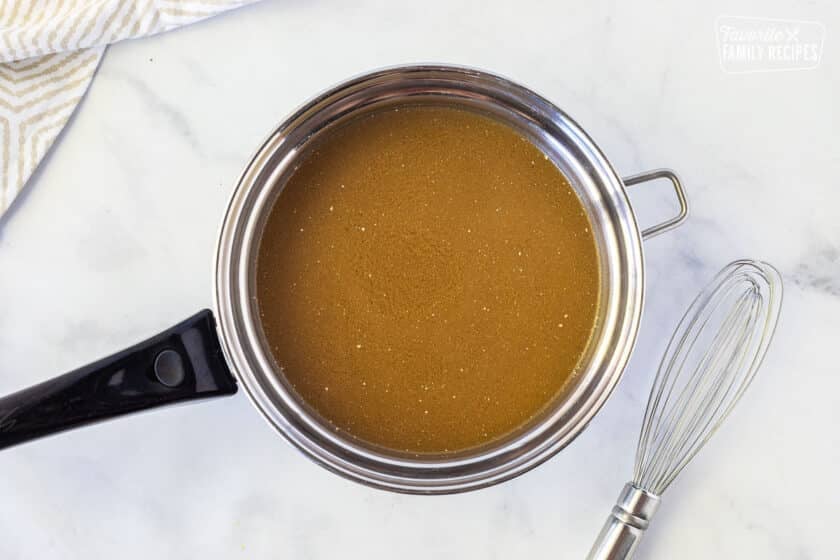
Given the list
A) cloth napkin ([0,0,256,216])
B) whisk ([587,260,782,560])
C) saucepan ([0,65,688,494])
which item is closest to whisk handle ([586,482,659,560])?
whisk ([587,260,782,560])

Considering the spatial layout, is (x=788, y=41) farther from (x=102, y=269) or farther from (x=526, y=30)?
(x=102, y=269)

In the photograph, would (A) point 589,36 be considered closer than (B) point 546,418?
No

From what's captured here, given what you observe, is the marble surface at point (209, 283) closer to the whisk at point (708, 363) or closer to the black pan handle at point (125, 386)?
the whisk at point (708, 363)

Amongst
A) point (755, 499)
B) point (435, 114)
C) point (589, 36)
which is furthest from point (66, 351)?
point (755, 499)

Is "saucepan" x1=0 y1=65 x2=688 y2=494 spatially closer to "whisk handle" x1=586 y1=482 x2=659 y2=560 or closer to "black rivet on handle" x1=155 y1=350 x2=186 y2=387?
"black rivet on handle" x1=155 y1=350 x2=186 y2=387

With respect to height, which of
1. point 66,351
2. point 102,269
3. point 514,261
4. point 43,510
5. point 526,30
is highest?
point 526,30
